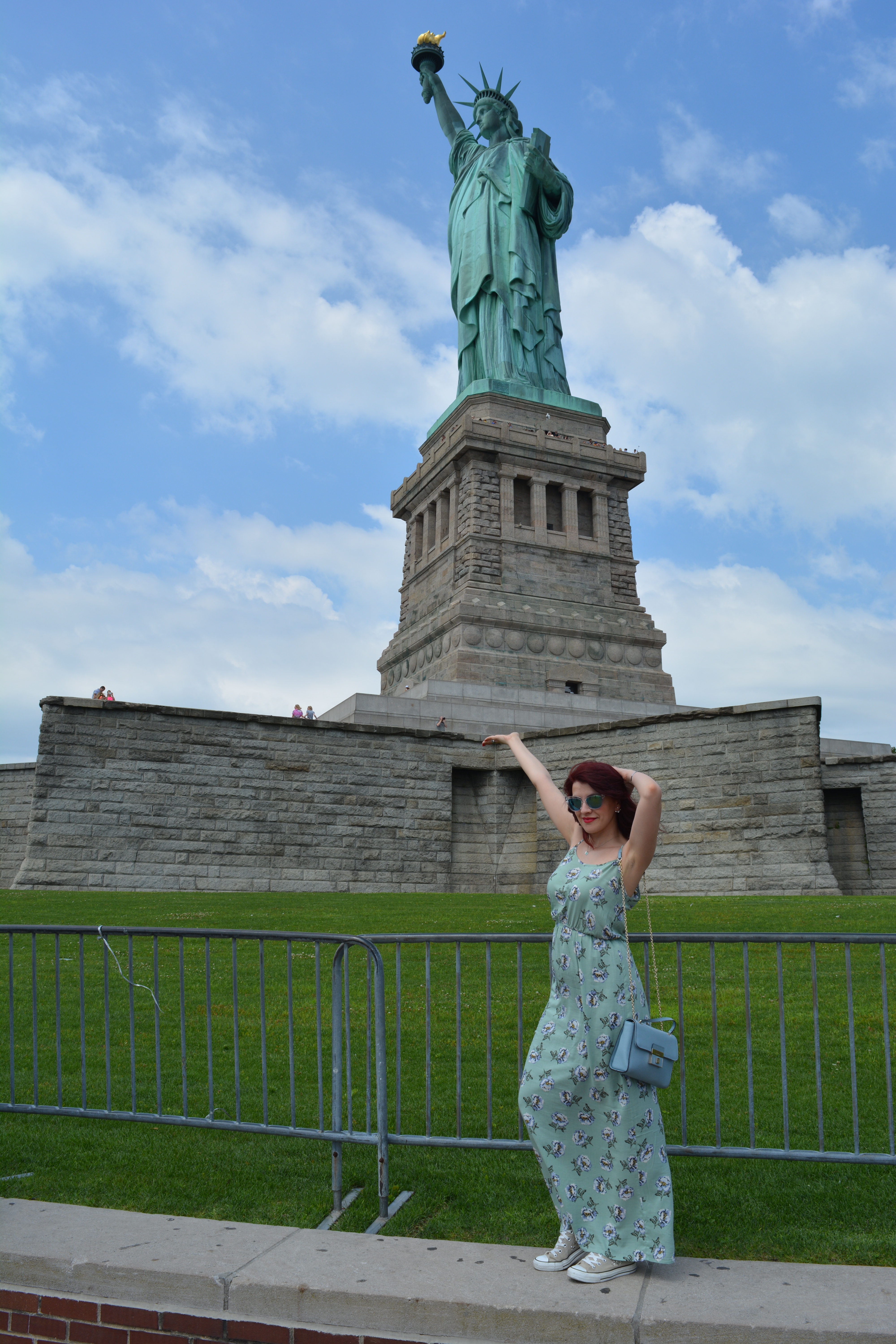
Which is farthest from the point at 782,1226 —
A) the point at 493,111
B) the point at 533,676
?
the point at 493,111

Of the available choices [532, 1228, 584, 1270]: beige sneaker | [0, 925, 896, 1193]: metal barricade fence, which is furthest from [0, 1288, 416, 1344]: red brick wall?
[0, 925, 896, 1193]: metal barricade fence

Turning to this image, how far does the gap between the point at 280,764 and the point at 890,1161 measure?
59.4 ft

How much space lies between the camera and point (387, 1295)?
147 inches

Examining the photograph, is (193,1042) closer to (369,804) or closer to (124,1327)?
(124,1327)

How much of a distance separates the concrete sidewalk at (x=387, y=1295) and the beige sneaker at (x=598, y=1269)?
3cm

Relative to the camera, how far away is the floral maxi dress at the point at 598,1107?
3.84 m

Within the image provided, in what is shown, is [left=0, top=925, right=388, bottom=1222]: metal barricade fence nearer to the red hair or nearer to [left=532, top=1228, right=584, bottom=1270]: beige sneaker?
[left=532, top=1228, right=584, bottom=1270]: beige sneaker

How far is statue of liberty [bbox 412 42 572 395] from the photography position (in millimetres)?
38094

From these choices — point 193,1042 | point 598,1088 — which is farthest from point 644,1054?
point 193,1042

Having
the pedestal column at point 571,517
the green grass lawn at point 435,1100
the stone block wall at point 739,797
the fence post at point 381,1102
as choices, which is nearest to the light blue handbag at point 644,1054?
the green grass lawn at point 435,1100

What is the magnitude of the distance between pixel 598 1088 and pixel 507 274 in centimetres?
3795

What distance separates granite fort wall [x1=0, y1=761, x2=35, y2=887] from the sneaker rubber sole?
22.0 meters

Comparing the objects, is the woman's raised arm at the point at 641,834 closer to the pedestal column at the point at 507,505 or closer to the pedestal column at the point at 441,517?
the pedestal column at the point at 507,505

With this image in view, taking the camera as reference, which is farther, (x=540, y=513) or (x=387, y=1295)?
(x=540, y=513)
